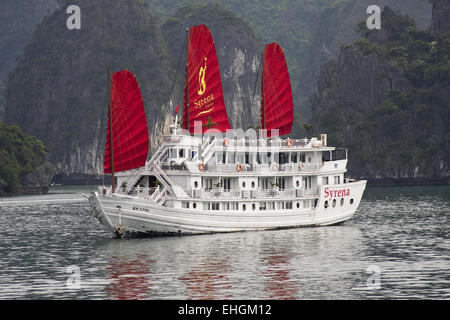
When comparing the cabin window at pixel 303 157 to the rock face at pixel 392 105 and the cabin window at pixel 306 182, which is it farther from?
the rock face at pixel 392 105

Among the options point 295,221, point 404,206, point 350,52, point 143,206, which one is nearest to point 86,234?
point 143,206

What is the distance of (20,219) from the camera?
2579 inches

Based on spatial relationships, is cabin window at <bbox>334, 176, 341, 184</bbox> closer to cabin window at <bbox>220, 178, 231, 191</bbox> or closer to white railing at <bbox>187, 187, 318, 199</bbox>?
white railing at <bbox>187, 187, 318, 199</bbox>

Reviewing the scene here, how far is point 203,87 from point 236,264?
1883 centimetres

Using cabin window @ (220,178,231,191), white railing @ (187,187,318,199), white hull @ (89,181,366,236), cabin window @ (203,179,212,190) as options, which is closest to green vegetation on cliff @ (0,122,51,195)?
cabin window @ (220,178,231,191)

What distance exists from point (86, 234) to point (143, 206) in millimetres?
8269

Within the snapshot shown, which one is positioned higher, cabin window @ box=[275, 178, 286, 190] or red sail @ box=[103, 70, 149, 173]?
red sail @ box=[103, 70, 149, 173]

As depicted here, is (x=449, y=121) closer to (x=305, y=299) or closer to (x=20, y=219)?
(x=20, y=219)

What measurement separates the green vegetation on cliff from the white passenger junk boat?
73.2 meters

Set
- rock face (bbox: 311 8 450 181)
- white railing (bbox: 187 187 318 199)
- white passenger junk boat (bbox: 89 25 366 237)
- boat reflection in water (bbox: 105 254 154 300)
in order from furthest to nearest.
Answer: rock face (bbox: 311 8 450 181) → white railing (bbox: 187 187 318 199) → white passenger junk boat (bbox: 89 25 366 237) → boat reflection in water (bbox: 105 254 154 300)

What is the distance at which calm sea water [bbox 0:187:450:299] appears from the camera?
29.5m

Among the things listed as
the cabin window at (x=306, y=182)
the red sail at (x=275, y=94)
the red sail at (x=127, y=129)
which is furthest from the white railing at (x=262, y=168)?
the red sail at (x=275, y=94)

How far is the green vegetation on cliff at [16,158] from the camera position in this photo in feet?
395

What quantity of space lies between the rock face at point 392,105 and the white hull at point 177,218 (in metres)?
95.9
